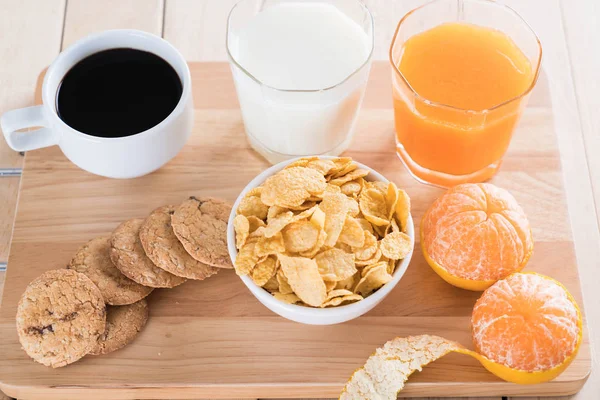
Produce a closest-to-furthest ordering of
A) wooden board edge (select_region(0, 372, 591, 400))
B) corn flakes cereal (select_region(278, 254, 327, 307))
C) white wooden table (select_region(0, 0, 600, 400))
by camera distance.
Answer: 1. corn flakes cereal (select_region(278, 254, 327, 307))
2. wooden board edge (select_region(0, 372, 591, 400))
3. white wooden table (select_region(0, 0, 600, 400))

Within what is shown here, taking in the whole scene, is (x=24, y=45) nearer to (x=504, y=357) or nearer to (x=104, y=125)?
(x=104, y=125)

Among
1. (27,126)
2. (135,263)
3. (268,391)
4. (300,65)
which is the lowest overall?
(268,391)

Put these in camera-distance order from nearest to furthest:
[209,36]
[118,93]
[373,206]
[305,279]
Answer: [305,279], [373,206], [118,93], [209,36]

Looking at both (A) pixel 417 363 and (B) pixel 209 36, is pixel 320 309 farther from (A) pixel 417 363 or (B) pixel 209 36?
(B) pixel 209 36

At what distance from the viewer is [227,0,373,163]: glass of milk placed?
135 centimetres

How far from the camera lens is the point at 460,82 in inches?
54.1

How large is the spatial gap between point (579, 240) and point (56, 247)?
1.00 m

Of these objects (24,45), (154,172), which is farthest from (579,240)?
(24,45)

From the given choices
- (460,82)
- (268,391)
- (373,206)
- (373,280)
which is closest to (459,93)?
(460,82)

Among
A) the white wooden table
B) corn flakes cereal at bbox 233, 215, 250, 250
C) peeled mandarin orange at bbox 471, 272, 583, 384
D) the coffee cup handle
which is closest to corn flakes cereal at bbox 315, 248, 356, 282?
corn flakes cereal at bbox 233, 215, 250, 250

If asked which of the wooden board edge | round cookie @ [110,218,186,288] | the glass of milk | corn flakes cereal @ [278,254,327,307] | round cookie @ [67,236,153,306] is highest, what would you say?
the glass of milk

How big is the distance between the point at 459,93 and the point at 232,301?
0.53m

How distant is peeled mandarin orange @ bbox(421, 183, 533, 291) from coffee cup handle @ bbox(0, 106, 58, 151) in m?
0.69

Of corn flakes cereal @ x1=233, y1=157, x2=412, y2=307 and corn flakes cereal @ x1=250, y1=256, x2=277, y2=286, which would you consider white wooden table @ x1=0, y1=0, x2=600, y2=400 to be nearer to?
corn flakes cereal @ x1=233, y1=157, x2=412, y2=307
